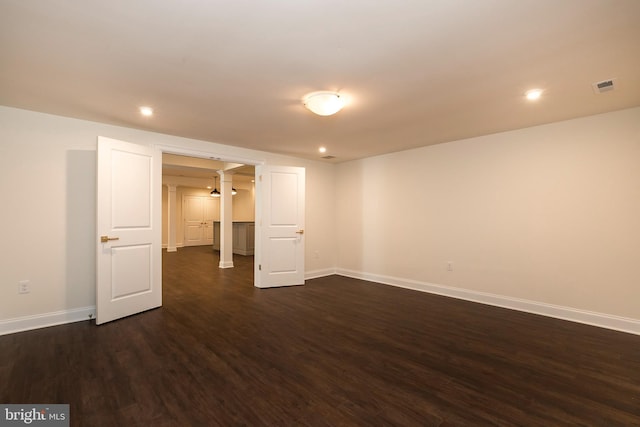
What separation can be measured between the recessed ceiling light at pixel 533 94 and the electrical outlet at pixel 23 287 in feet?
18.3

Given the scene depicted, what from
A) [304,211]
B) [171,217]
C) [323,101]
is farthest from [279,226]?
[171,217]

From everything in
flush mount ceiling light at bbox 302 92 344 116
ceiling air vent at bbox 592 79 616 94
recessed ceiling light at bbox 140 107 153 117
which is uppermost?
recessed ceiling light at bbox 140 107 153 117

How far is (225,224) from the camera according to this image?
6.78 m

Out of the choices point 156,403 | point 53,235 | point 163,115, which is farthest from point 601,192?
point 53,235

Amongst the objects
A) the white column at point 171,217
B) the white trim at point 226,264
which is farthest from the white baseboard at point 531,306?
the white column at point 171,217

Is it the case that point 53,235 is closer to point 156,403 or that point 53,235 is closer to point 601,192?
point 156,403

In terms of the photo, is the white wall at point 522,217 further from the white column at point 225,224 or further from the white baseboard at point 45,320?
the white baseboard at point 45,320

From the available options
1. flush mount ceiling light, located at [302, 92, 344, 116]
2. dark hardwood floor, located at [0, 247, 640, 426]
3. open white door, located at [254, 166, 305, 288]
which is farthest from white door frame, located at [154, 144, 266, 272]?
flush mount ceiling light, located at [302, 92, 344, 116]

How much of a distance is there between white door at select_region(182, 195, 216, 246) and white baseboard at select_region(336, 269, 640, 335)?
8.64 m

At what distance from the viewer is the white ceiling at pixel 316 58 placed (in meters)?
1.64

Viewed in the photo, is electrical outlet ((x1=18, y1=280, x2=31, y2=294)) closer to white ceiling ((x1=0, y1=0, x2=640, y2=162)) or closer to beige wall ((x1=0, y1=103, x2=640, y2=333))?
beige wall ((x1=0, y1=103, x2=640, y2=333))

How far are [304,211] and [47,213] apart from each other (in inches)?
141

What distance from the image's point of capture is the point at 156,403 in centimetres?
184

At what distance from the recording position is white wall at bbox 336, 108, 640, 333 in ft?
10.5
